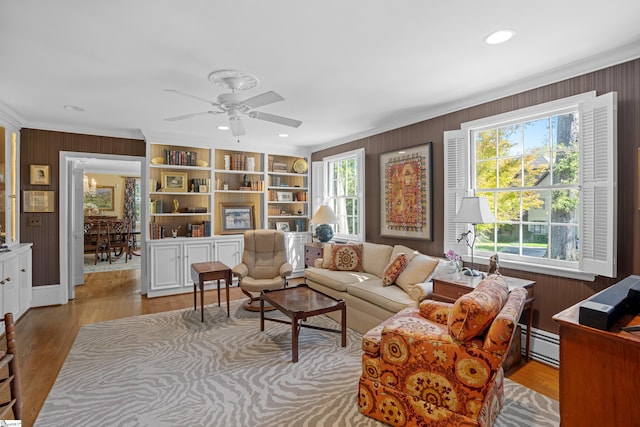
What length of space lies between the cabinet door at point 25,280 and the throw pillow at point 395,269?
4265mm

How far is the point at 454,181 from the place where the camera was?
3.72m

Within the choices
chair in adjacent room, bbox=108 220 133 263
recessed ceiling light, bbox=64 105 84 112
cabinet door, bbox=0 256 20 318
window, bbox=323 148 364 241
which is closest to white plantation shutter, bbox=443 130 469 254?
window, bbox=323 148 364 241

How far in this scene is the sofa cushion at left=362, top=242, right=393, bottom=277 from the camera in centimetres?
422

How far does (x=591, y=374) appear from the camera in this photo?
134 centimetres

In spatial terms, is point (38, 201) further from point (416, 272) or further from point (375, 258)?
point (416, 272)

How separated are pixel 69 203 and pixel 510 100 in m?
6.06

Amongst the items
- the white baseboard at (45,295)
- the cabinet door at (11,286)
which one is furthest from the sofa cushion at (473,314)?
the white baseboard at (45,295)

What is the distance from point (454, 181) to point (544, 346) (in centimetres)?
178

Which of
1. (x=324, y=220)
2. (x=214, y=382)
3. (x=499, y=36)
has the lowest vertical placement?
(x=214, y=382)

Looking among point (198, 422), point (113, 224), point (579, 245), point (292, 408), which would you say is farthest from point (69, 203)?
point (579, 245)

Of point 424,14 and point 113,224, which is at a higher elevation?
point 424,14

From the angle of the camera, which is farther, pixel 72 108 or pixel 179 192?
pixel 179 192

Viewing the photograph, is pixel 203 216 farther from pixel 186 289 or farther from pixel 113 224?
pixel 113 224

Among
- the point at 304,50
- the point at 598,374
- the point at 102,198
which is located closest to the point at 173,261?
the point at 304,50
